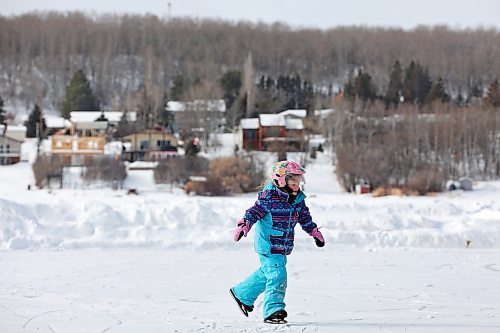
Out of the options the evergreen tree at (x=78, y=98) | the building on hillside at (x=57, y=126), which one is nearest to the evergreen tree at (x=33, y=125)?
the building on hillside at (x=57, y=126)

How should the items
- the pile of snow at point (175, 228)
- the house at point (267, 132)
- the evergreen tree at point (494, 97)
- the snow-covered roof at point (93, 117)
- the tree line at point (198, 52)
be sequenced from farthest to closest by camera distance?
the tree line at point (198, 52) < the snow-covered roof at point (93, 117) < the house at point (267, 132) < the evergreen tree at point (494, 97) < the pile of snow at point (175, 228)

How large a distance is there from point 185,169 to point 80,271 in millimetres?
22454

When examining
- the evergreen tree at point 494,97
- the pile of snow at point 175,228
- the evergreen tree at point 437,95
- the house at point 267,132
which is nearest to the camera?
the pile of snow at point 175,228

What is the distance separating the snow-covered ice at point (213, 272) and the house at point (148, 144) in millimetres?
27047

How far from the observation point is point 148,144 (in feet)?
134

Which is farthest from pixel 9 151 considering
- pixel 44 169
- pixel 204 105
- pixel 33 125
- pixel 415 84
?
pixel 415 84

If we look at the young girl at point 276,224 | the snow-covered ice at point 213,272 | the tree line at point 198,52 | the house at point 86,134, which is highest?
the tree line at point 198,52

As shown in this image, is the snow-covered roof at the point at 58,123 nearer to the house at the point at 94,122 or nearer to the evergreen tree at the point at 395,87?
the house at the point at 94,122

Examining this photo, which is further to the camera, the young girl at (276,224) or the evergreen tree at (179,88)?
the evergreen tree at (179,88)

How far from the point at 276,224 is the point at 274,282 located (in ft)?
1.29

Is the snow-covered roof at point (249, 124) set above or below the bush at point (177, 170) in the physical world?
above

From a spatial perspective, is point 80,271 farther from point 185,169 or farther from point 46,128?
point 46,128

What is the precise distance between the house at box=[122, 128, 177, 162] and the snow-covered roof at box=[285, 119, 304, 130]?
28.7 ft

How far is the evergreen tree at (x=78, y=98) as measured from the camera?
193ft
